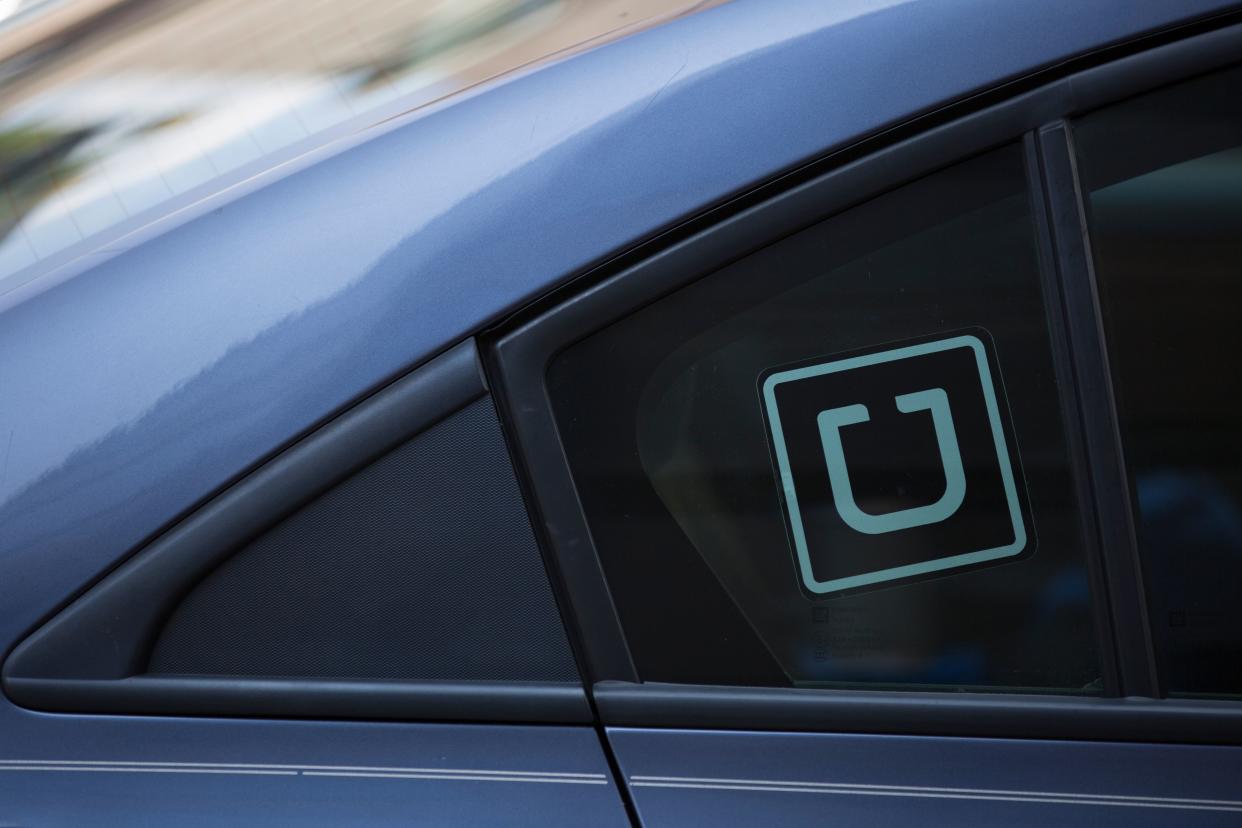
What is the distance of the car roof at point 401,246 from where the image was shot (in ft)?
3.68

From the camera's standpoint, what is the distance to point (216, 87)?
1.57 m

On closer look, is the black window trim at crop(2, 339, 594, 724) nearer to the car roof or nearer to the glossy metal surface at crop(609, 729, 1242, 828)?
the car roof

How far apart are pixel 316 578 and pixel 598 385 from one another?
1.06 feet

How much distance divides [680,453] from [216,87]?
0.83m

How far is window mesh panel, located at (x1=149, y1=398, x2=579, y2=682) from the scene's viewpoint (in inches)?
44.9

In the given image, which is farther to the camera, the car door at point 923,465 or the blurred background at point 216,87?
the blurred background at point 216,87

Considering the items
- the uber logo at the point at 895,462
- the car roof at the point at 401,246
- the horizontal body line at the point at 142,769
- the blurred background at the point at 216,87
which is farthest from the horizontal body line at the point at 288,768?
the blurred background at the point at 216,87

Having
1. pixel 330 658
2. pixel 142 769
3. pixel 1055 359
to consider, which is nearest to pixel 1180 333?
pixel 1055 359

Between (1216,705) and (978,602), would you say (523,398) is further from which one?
(1216,705)

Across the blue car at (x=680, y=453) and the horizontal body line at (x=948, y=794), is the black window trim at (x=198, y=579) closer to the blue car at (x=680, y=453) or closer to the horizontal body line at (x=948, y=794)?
the blue car at (x=680, y=453)

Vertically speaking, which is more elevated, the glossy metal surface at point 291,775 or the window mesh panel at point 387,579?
the window mesh panel at point 387,579

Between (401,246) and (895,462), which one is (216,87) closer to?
(401,246)

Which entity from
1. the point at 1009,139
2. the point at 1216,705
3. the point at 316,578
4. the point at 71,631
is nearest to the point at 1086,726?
the point at 1216,705

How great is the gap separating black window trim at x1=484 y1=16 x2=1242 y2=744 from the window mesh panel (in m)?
0.04
